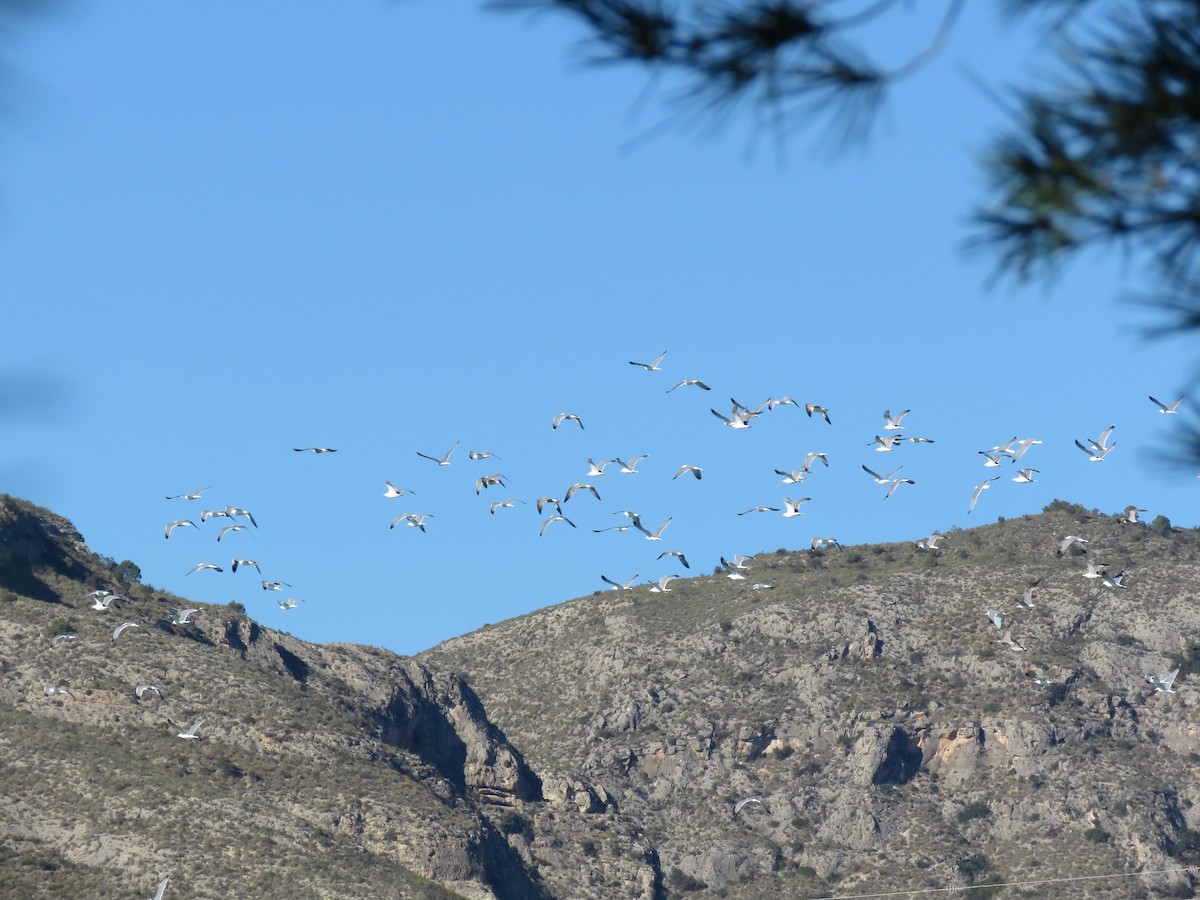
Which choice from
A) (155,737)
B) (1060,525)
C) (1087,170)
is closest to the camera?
(1087,170)

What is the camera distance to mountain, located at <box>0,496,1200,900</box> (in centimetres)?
9894

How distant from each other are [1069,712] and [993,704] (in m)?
5.05

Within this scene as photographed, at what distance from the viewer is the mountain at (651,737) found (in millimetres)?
98938

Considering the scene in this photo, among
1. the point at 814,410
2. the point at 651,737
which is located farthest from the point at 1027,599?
the point at 651,737

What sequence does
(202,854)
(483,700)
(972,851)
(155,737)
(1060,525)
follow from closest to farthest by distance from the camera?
(202,854), (155,737), (972,851), (483,700), (1060,525)

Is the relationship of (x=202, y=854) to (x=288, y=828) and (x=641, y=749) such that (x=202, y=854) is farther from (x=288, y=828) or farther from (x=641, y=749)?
(x=641, y=749)

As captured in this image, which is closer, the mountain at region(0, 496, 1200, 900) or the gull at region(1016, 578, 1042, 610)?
the gull at region(1016, 578, 1042, 610)

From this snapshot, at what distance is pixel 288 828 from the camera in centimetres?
9900

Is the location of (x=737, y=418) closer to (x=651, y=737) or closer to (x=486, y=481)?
(x=486, y=481)

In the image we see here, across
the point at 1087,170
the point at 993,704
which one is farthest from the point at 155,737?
the point at 1087,170

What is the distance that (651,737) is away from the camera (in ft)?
457

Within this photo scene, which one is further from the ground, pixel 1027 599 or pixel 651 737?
pixel 651 737

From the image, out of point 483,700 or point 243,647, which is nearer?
point 243,647

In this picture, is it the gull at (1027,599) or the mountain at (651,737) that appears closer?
the gull at (1027,599)
